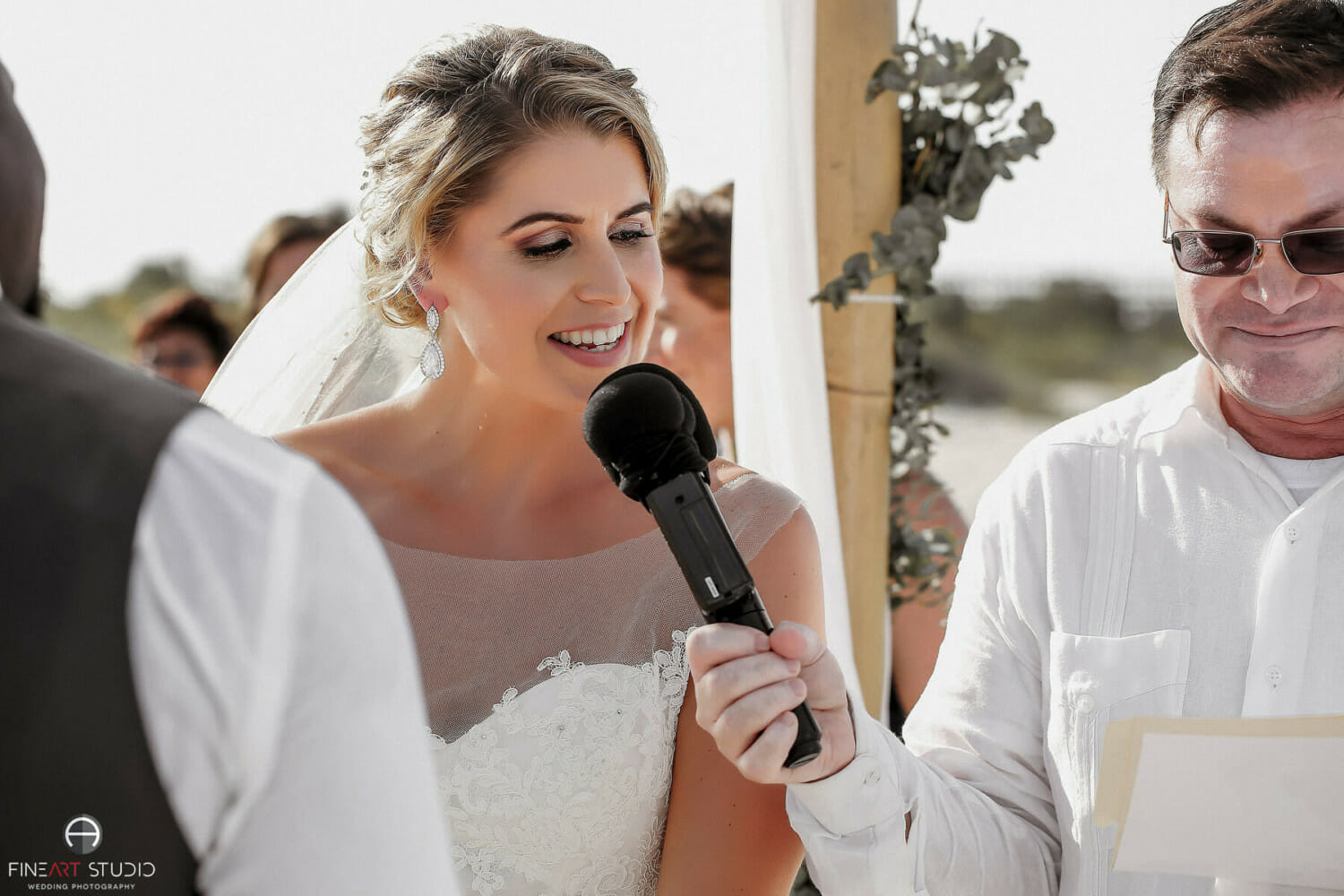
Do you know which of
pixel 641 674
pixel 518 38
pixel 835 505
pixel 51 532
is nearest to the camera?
pixel 51 532

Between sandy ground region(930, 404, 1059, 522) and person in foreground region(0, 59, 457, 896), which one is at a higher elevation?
person in foreground region(0, 59, 457, 896)

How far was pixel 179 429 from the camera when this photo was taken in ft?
2.67

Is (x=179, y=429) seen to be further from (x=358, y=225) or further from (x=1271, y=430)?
(x=358, y=225)

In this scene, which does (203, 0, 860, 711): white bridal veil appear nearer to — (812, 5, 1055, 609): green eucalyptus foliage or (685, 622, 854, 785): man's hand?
(812, 5, 1055, 609): green eucalyptus foliage

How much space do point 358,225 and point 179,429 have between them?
231 centimetres

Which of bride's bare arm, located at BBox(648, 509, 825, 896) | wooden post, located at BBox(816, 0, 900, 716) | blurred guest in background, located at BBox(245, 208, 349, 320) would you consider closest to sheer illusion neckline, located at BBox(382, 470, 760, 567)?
bride's bare arm, located at BBox(648, 509, 825, 896)

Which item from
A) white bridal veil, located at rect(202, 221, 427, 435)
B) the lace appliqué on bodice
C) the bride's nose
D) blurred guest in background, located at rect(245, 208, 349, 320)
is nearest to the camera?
the lace appliqué on bodice

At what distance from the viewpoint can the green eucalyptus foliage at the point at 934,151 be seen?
128 inches

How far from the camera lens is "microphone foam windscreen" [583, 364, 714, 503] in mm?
1630

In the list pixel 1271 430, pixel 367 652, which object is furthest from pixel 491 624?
pixel 367 652

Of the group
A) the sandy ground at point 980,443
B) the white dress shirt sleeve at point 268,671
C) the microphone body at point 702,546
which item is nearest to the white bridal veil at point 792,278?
the microphone body at point 702,546

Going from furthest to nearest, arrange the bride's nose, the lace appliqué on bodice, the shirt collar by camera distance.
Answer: the bride's nose, the lace appliqué on bodice, the shirt collar

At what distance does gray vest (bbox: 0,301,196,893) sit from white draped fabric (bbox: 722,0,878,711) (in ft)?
8.40

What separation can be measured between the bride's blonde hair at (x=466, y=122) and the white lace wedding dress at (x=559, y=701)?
0.71 m
